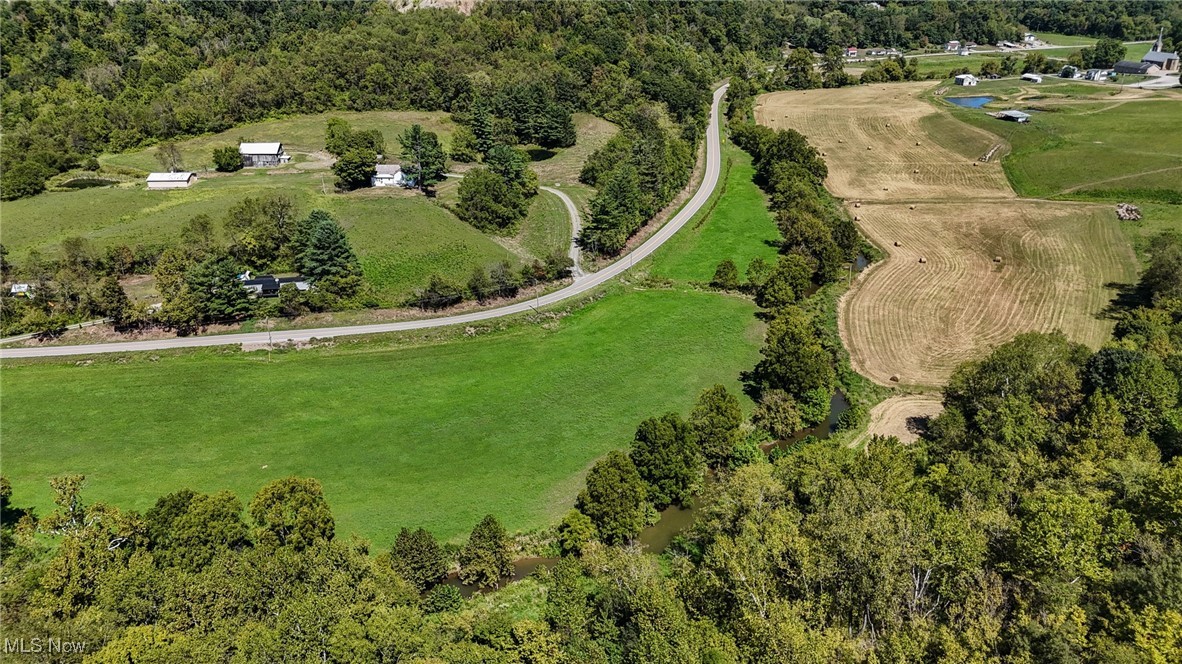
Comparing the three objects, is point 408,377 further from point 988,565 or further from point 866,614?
point 988,565

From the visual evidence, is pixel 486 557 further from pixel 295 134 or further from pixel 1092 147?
pixel 1092 147

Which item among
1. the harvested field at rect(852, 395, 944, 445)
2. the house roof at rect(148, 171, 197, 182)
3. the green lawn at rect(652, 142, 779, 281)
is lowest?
the harvested field at rect(852, 395, 944, 445)

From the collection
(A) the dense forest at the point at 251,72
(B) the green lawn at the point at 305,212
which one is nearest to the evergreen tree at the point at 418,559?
(B) the green lawn at the point at 305,212

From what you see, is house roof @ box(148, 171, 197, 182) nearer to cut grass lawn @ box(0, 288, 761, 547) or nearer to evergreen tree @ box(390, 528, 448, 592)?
cut grass lawn @ box(0, 288, 761, 547)

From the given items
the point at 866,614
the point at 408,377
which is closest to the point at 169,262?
the point at 408,377

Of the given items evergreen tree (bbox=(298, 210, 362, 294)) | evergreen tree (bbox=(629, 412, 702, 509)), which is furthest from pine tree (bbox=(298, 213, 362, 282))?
evergreen tree (bbox=(629, 412, 702, 509))

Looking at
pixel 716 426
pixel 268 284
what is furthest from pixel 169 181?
pixel 716 426
